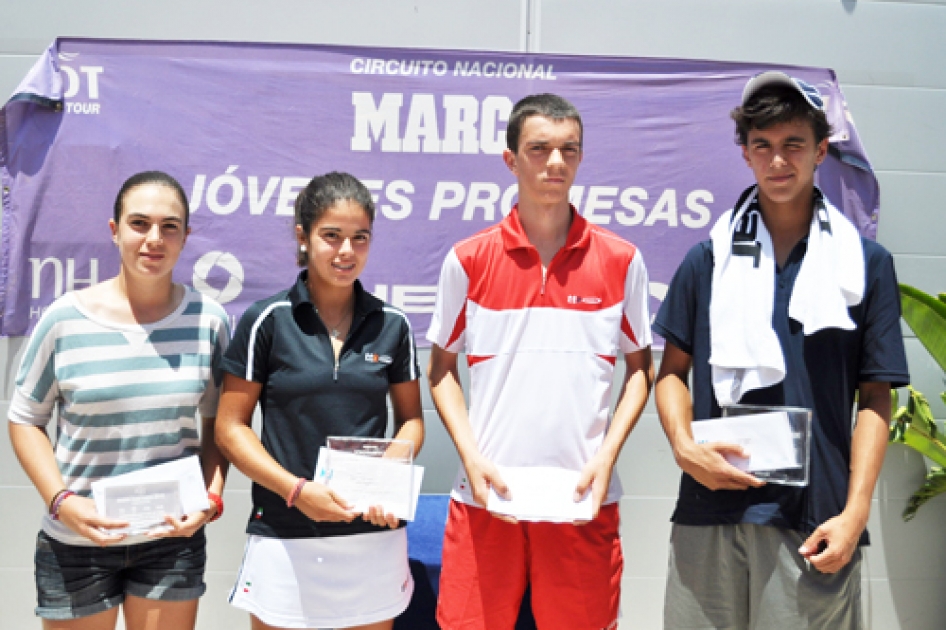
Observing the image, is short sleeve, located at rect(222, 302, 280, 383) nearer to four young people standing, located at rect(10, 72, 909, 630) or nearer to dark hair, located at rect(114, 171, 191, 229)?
four young people standing, located at rect(10, 72, 909, 630)

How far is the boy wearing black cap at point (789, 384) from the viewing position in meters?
1.89

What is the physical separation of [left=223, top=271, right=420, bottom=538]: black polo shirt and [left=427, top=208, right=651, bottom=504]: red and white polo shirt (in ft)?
0.93

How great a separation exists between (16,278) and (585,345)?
8.33ft

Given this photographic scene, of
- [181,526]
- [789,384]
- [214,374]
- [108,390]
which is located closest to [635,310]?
[789,384]

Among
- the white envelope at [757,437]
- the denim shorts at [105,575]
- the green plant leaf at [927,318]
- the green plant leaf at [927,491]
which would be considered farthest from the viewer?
the green plant leaf at [927,491]

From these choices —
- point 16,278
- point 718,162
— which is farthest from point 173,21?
point 718,162

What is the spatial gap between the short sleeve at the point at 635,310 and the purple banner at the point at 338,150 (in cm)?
123

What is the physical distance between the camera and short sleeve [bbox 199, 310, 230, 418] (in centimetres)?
221

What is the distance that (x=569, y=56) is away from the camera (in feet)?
11.2

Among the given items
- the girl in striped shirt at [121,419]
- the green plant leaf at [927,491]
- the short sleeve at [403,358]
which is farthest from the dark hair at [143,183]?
the green plant leaf at [927,491]

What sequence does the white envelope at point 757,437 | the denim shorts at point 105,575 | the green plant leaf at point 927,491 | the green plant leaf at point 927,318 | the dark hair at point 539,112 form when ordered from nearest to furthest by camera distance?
the white envelope at point 757,437, the denim shorts at point 105,575, the dark hair at point 539,112, the green plant leaf at point 927,318, the green plant leaf at point 927,491

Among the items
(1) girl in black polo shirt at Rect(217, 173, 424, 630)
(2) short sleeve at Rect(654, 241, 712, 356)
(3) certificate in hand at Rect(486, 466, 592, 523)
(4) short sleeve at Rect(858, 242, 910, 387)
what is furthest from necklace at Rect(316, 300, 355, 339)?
(4) short sleeve at Rect(858, 242, 910, 387)

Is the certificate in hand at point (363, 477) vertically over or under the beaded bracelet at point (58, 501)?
over

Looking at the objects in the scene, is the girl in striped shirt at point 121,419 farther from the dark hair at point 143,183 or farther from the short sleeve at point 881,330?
the short sleeve at point 881,330
